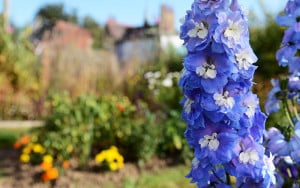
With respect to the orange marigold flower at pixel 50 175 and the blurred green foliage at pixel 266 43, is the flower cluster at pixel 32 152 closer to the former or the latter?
the orange marigold flower at pixel 50 175

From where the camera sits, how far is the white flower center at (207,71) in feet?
3.85

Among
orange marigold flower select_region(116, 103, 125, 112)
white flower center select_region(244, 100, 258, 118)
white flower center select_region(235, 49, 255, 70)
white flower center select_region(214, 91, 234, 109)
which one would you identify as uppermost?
white flower center select_region(235, 49, 255, 70)

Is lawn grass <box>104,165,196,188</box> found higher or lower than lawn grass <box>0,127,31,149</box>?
higher

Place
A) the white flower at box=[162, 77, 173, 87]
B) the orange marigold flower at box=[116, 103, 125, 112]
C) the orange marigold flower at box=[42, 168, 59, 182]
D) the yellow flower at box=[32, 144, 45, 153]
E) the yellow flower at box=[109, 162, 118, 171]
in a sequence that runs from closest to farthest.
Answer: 1. the orange marigold flower at box=[42, 168, 59, 182]
2. the yellow flower at box=[109, 162, 118, 171]
3. the yellow flower at box=[32, 144, 45, 153]
4. the orange marigold flower at box=[116, 103, 125, 112]
5. the white flower at box=[162, 77, 173, 87]

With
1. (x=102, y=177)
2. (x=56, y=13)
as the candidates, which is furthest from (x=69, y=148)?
(x=56, y=13)

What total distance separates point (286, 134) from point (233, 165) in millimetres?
349

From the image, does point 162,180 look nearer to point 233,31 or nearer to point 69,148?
point 69,148

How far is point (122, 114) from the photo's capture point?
535 centimetres

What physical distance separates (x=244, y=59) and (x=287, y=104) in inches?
20.6

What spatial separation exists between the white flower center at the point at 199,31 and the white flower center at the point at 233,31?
2.0 inches

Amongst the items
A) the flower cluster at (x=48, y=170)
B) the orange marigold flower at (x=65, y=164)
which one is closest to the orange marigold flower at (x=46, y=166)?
the flower cluster at (x=48, y=170)

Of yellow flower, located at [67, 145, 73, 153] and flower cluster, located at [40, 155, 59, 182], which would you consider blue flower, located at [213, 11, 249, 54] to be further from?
yellow flower, located at [67, 145, 73, 153]

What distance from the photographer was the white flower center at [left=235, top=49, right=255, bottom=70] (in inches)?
46.9

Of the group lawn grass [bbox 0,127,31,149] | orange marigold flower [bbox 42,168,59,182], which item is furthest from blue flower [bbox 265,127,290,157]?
lawn grass [bbox 0,127,31,149]
